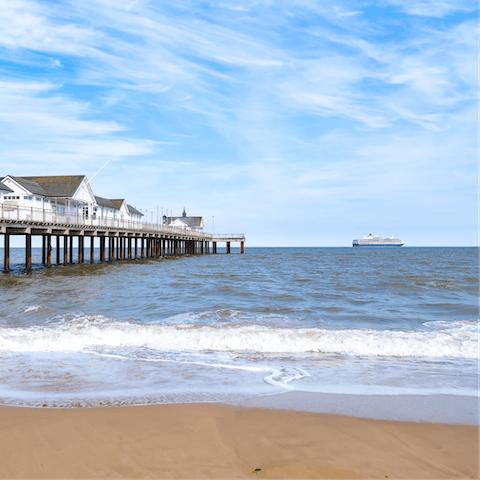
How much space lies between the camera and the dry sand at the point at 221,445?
3.41 metres

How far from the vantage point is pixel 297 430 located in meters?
4.24

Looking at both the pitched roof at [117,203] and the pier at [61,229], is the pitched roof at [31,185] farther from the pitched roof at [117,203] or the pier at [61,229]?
the pitched roof at [117,203]

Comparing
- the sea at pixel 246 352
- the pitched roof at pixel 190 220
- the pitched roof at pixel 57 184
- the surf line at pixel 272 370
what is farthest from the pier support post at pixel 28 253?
the pitched roof at pixel 190 220

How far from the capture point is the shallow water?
5.79m

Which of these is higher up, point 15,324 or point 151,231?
point 151,231

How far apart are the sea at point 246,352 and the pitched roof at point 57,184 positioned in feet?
81.9

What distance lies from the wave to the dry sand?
4045 millimetres

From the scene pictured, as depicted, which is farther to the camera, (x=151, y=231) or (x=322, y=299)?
(x=151, y=231)

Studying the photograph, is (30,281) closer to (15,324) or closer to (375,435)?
(15,324)

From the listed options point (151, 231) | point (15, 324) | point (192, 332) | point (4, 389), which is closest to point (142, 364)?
point (4, 389)

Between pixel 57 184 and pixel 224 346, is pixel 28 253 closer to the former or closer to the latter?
pixel 57 184

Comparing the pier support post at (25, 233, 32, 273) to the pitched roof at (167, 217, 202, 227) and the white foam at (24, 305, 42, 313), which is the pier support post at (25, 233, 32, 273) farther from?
the pitched roof at (167, 217, 202, 227)

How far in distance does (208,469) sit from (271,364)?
13.2 feet

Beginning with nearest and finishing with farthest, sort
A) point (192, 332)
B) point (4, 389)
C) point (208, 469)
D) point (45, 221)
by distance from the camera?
point (208, 469), point (4, 389), point (192, 332), point (45, 221)
